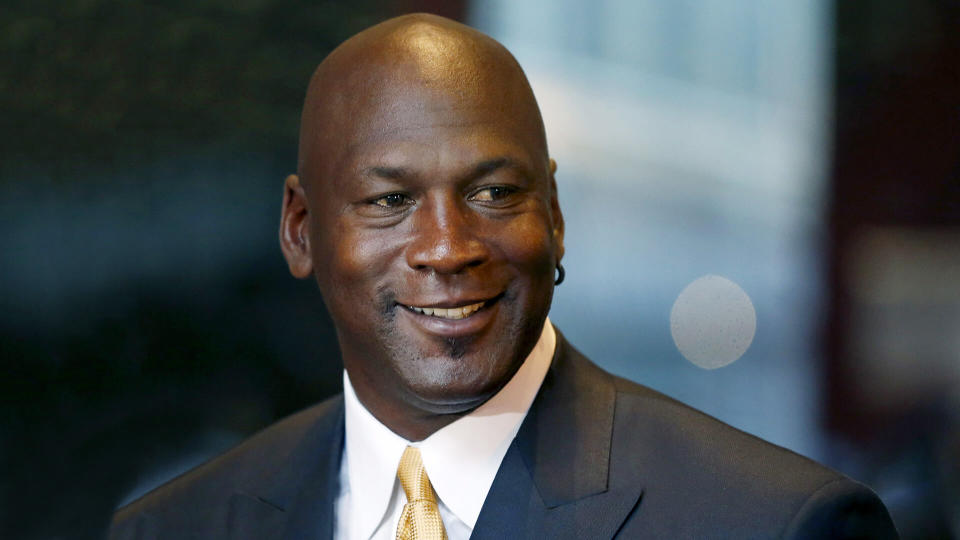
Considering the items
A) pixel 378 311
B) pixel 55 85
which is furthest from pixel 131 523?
pixel 55 85

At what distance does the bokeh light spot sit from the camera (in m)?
3.00

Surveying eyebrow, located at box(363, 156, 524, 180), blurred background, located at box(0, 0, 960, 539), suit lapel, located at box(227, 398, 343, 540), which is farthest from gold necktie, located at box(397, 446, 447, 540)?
blurred background, located at box(0, 0, 960, 539)

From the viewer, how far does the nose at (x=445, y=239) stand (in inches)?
62.3

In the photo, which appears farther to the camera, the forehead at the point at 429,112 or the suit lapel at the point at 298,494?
the suit lapel at the point at 298,494

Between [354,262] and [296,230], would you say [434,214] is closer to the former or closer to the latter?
[354,262]

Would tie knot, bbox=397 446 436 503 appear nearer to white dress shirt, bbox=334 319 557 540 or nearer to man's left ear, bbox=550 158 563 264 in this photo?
white dress shirt, bbox=334 319 557 540

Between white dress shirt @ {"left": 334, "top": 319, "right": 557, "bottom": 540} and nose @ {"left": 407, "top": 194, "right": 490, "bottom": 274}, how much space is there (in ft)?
0.76

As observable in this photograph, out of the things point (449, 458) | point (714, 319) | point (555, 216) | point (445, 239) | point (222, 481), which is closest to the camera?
point (445, 239)

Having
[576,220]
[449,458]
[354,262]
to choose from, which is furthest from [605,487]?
[576,220]

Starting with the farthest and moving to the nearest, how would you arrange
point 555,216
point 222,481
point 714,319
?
point 714,319, point 222,481, point 555,216

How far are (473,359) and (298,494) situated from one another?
436mm

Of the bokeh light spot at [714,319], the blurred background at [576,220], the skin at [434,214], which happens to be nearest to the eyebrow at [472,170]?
the skin at [434,214]

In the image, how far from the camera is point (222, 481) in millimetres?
1982

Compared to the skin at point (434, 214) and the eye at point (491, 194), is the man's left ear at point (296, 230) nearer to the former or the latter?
the skin at point (434, 214)
